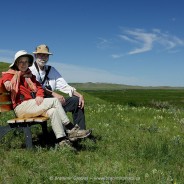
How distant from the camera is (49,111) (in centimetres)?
937

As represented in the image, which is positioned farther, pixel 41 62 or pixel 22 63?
pixel 41 62

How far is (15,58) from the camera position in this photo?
9648mm

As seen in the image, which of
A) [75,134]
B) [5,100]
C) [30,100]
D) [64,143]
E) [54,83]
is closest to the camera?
[64,143]

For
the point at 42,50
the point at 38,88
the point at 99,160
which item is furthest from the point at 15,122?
the point at 99,160

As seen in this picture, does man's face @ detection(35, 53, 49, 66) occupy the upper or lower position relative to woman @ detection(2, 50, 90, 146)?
upper

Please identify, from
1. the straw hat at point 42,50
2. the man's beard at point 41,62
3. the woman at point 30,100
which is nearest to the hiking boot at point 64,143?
the woman at point 30,100

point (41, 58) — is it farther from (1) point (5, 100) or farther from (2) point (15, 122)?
(2) point (15, 122)

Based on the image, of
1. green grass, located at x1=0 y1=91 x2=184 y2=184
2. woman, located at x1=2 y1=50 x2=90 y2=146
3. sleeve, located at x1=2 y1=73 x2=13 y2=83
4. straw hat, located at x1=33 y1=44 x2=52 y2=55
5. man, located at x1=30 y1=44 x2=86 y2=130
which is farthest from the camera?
man, located at x1=30 y1=44 x2=86 y2=130

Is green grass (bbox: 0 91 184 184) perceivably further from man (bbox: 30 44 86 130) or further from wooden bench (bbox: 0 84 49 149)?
man (bbox: 30 44 86 130)

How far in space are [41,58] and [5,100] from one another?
158 centimetres

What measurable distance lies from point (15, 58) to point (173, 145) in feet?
15.9

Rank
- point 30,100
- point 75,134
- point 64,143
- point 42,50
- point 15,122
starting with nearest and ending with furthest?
1. point 64,143
2. point 15,122
3. point 75,134
4. point 30,100
5. point 42,50

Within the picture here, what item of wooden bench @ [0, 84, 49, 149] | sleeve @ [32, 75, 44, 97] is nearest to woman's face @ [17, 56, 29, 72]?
sleeve @ [32, 75, 44, 97]

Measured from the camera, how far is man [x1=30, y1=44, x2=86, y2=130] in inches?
411
